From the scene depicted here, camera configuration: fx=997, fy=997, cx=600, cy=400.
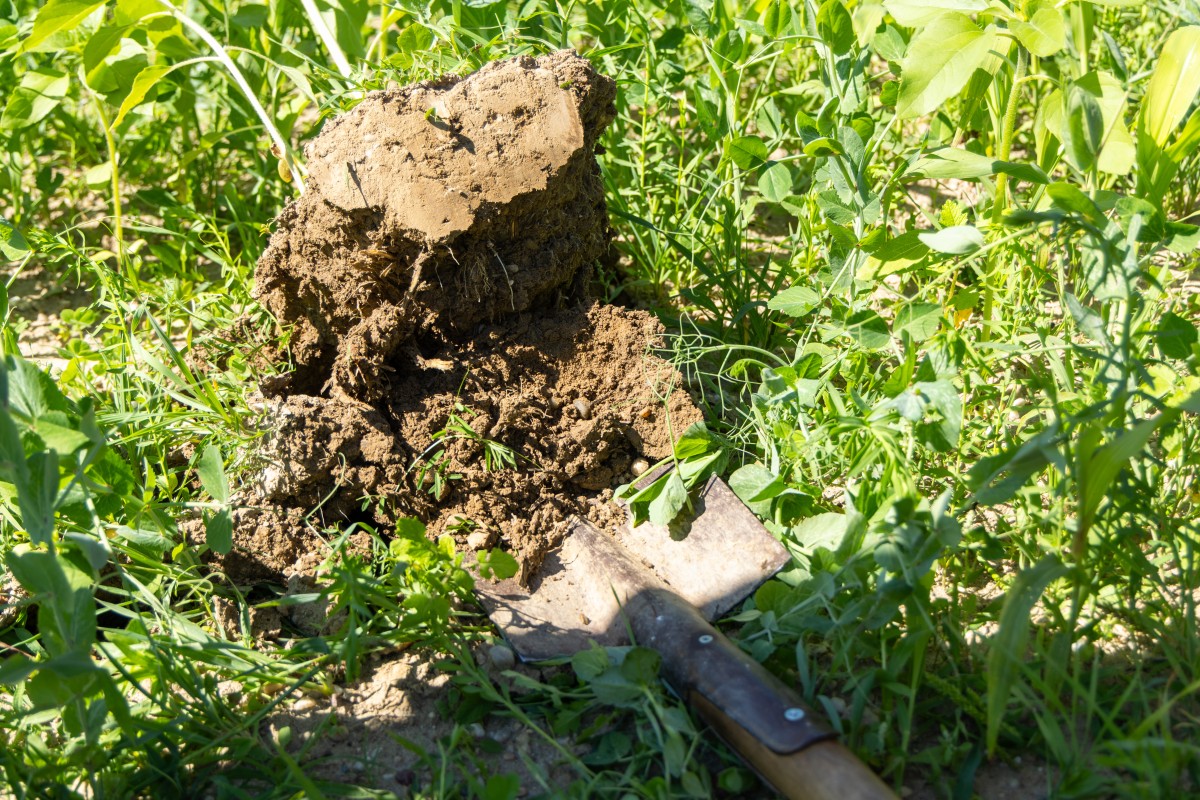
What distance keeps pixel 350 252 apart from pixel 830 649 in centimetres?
122

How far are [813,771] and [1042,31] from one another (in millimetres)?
1381

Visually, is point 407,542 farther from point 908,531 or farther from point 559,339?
point 908,531

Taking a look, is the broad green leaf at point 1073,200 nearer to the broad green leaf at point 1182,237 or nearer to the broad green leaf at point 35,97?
the broad green leaf at point 1182,237

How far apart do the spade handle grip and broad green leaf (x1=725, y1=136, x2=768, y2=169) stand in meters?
1.03

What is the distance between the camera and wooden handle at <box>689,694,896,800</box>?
4.40 feet

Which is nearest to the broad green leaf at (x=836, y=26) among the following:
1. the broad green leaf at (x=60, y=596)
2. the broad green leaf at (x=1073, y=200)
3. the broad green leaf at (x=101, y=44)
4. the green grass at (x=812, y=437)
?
the green grass at (x=812, y=437)

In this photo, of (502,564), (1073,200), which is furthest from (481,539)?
(1073,200)

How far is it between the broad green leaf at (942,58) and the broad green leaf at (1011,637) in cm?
94

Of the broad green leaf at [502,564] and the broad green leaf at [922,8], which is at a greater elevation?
the broad green leaf at [922,8]

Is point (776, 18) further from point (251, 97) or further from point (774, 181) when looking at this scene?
point (251, 97)

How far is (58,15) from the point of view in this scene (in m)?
2.33

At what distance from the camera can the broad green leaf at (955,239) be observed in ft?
5.61

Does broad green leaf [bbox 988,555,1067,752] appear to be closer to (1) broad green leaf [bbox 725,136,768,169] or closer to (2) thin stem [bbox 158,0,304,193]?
(1) broad green leaf [bbox 725,136,768,169]

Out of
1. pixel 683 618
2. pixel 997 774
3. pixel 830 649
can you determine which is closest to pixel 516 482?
pixel 683 618
